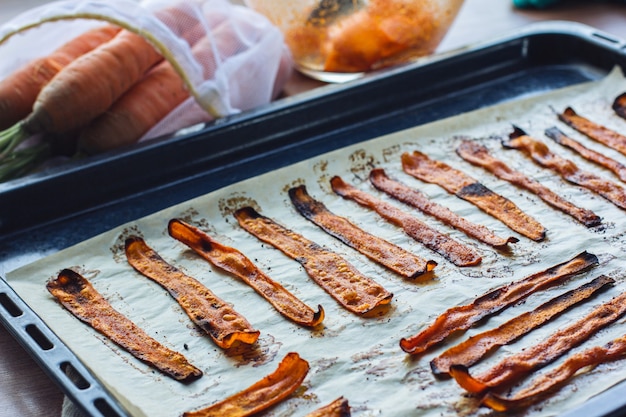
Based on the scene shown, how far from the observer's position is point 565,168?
1.61 metres

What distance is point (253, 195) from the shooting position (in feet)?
5.21

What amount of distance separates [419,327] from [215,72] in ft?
2.97

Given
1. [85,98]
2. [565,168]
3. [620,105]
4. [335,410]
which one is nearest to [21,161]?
[85,98]

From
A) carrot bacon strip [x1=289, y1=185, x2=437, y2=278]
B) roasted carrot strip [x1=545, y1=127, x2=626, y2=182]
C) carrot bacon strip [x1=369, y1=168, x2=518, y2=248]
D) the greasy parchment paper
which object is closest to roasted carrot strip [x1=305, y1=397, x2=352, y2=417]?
the greasy parchment paper

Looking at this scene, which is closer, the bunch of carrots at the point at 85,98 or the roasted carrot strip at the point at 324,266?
the roasted carrot strip at the point at 324,266

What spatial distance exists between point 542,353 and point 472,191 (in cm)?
49

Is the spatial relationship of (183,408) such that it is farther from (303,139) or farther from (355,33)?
(355,33)

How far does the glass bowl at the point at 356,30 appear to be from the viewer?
200cm

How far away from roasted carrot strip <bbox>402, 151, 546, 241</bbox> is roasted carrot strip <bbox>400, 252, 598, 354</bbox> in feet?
0.35

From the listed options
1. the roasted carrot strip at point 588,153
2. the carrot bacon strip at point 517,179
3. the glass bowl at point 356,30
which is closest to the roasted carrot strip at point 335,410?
the carrot bacon strip at point 517,179

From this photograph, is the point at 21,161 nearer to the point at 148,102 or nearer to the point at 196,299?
the point at 148,102

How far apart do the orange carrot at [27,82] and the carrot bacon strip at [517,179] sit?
0.93 meters

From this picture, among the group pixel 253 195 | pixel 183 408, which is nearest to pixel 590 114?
pixel 253 195

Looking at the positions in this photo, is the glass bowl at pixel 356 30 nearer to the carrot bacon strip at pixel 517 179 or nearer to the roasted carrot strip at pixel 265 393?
the carrot bacon strip at pixel 517 179
